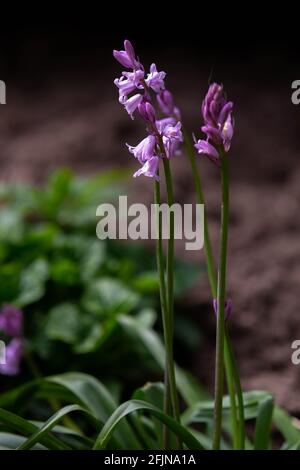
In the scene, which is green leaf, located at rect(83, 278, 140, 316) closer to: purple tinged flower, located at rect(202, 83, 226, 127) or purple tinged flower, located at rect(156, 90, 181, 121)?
purple tinged flower, located at rect(156, 90, 181, 121)

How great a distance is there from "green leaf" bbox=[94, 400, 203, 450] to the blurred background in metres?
0.72

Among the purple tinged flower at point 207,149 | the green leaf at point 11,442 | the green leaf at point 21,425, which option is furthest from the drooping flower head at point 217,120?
the green leaf at point 11,442

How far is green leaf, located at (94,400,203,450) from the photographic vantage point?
132cm

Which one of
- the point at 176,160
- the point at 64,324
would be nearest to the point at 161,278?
the point at 64,324

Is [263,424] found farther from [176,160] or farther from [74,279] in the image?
[176,160]

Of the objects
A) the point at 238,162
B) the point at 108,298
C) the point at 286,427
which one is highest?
the point at 238,162

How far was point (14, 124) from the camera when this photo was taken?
3756 mm

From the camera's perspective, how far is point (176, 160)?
3.29m

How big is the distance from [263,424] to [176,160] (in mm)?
1805

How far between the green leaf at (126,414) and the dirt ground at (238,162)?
28.4 inches

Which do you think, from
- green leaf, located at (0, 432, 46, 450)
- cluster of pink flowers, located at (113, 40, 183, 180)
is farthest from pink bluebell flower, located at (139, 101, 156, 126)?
green leaf, located at (0, 432, 46, 450)

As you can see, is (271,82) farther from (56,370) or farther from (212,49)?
(56,370)

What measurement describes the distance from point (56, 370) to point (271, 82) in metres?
2.08

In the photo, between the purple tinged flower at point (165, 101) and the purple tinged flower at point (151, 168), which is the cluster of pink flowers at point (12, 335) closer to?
the purple tinged flower at point (165, 101)
